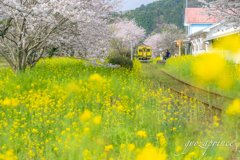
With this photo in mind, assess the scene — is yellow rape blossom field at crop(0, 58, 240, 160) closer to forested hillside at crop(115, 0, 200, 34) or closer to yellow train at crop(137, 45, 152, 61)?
yellow train at crop(137, 45, 152, 61)

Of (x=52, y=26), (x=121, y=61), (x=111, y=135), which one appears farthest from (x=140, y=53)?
(x=111, y=135)

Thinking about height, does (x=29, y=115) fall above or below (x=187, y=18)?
below

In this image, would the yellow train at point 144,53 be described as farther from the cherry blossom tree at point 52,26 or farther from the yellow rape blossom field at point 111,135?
the yellow rape blossom field at point 111,135

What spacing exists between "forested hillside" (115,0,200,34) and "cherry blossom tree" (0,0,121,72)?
101420 millimetres

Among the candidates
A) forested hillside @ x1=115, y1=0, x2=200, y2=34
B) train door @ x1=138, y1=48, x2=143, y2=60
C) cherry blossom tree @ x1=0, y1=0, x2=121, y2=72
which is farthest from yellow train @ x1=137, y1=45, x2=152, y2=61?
forested hillside @ x1=115, y1=0, x2=200, y2=34

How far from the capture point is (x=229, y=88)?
388 inches

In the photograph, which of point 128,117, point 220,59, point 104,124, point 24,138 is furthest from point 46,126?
point 220,59

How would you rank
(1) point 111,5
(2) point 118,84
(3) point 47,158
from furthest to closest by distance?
1. (1) point 111,5
2. (2) point 118,84
3. (3) point 47,158

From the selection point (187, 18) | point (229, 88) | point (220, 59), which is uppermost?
point (187, 18)

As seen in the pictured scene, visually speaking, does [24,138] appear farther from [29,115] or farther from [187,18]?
[187,18]

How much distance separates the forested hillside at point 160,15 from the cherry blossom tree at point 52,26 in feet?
333

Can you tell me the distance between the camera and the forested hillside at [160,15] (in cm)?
11231

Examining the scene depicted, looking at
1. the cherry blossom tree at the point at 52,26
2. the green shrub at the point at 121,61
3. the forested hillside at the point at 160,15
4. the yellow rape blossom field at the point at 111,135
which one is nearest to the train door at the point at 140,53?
the green shrub at the point at 121,61

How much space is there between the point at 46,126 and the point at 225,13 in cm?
982
